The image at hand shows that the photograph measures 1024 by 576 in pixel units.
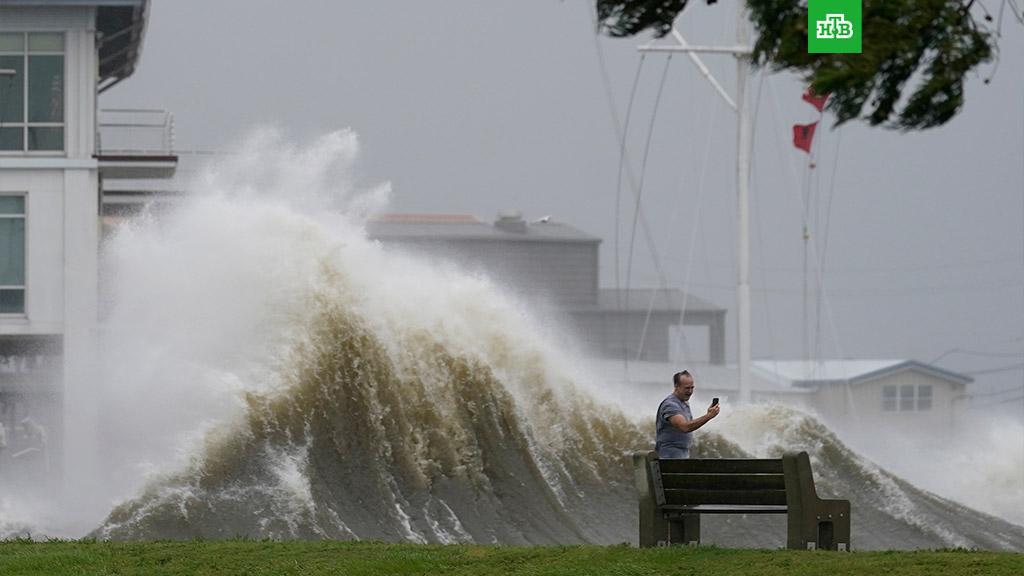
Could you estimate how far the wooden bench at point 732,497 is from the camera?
13.0 m

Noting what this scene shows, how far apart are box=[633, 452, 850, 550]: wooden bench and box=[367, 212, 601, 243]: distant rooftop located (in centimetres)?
7855

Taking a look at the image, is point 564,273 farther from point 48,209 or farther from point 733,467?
point 733,467

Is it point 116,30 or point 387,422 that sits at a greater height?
point 116,30

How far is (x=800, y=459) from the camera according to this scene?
13039 mm

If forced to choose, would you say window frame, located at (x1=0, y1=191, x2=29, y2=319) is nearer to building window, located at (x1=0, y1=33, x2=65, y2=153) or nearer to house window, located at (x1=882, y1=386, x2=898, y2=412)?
building window, located at (x1=0, y1=33, x2=65, y2=153)

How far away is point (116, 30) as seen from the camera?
154 ft

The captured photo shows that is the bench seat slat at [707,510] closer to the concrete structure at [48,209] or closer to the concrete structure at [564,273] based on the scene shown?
the concrete structure at [48,209]

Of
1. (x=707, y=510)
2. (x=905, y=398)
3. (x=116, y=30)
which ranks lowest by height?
(x=905, y=398)

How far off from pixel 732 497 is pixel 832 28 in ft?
13.1

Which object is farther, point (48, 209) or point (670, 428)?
point (48, 209)

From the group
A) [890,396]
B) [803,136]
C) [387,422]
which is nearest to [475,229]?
[890,396]

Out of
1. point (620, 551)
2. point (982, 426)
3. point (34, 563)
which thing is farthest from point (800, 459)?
point (982, 426)

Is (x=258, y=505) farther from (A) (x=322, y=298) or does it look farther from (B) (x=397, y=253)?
(B) (x=397, y=253)

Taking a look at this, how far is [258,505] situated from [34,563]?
318 inches
